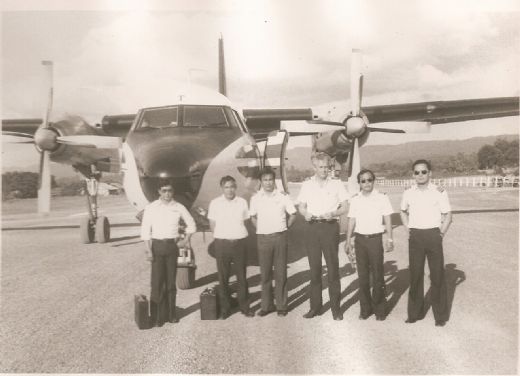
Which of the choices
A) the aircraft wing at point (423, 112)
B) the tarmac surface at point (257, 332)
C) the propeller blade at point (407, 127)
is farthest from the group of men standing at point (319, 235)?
the aircraft wing at point (423, 112)

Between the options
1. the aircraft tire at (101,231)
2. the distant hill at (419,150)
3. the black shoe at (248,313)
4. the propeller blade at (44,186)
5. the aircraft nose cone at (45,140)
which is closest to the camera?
the black shoe at (248,313)

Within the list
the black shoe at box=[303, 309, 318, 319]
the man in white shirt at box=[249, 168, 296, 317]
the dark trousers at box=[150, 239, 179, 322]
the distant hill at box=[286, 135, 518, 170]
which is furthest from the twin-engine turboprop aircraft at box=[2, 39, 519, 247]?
the distant hill at box=[286, 135, 518, 170]

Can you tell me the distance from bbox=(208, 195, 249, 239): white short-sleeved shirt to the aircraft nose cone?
720 centimetres

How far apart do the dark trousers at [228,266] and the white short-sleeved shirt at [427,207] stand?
214cm

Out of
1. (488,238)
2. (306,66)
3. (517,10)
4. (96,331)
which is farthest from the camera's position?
(488,238)

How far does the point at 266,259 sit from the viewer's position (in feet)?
18.4

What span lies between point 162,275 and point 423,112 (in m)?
10.8

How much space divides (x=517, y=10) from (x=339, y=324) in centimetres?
531

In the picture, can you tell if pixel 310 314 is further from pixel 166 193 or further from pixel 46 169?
pixel 46 169

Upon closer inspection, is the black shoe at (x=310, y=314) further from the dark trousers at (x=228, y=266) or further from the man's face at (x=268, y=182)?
the man's face at (x=268, y=182)

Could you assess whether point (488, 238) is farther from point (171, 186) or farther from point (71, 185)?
point (71, 185)

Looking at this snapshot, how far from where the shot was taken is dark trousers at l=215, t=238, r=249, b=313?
219 inches

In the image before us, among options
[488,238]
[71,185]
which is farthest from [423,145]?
[488,238]

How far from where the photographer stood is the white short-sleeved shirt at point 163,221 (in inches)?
212
